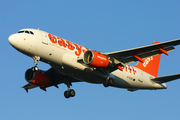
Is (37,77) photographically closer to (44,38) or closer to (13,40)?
(44,38)

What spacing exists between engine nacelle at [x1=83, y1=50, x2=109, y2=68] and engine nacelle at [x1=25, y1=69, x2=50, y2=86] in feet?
27.1

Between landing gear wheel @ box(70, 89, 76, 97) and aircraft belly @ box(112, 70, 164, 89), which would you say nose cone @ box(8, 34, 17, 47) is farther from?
aircraft belly @ box(112, 70, 164, 89)

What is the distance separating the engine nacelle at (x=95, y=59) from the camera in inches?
1310

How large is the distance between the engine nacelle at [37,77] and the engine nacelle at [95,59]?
8257 mm

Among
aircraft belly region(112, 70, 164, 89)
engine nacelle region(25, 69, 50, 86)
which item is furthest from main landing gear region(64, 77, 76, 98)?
aircraft belly region(112, 70, 164, 89)

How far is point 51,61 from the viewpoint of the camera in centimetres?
3375

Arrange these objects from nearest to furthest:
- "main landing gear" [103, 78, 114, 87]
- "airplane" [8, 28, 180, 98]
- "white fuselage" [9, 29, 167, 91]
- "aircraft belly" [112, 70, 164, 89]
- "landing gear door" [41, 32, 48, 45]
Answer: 1. "white fuselage" [9, 29, 167, 91]
2. "airplane" [8, 28, 180, 98]
3. "landing gear door" [41, 32, 48, 45]
4. "main landing gear" [103, 78, 114, 87]
5. "aircraft belly" [112, 70, 164, 89]

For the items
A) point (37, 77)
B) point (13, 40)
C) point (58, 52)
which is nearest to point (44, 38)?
point (58, 52)

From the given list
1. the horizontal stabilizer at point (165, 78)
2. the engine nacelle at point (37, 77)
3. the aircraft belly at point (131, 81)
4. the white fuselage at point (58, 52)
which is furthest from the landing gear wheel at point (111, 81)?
the engine nacelle at point (37, 77)

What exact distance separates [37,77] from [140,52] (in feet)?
43.4

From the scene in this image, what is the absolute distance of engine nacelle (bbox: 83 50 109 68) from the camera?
3326 centimetres

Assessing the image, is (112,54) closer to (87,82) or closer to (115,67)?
(115,67)

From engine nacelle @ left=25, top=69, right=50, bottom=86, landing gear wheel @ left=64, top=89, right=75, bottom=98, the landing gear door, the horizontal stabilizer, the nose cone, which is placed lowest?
landing gear wheel @ left=64, top=89, right=75, bottom=98

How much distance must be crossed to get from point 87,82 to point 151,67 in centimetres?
1135
